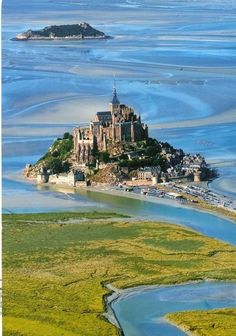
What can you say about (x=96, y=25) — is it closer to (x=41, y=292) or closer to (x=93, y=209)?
(x=93, y=209)

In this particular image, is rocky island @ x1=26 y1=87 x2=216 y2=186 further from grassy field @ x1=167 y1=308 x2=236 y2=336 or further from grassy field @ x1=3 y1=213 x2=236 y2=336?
grassy field @ x1=167 y1=308 x2=236 y2=336

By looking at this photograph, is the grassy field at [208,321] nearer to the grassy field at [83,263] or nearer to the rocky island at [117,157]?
the grassy field at [83,263]

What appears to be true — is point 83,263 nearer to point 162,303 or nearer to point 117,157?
point 162,303

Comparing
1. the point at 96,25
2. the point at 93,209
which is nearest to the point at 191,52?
the point at 96,25

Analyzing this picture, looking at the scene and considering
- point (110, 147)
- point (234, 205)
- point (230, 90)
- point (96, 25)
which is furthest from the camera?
point (96, 25)

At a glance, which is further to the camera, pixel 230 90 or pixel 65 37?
pixel 65 37

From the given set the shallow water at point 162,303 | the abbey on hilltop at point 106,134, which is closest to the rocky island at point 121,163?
the abbey on hilltop at point 106,134
